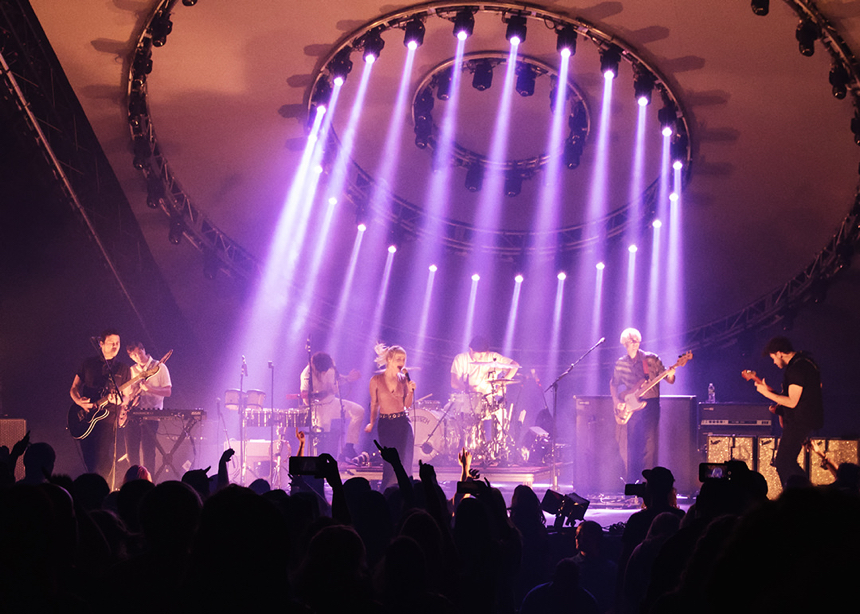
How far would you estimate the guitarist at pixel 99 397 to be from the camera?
8.59m

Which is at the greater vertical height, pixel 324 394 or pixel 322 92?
pixel 322 92

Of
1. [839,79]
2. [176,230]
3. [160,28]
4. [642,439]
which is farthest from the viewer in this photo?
[176,230]

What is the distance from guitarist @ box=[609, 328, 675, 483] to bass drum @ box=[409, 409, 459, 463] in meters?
3.31

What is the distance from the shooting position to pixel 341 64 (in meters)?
11.1

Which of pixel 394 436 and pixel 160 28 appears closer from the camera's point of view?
pixel 394 436

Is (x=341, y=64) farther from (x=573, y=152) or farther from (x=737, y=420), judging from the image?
(x=737, y=420)

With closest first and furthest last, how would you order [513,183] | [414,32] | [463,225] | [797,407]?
[797,407], [414,32], [513,183], [463,225]

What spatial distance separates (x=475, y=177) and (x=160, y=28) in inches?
255

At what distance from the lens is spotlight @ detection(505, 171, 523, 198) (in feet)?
47.4

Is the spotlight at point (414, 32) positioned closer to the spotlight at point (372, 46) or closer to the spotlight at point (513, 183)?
the spotlight at point (372, 46)

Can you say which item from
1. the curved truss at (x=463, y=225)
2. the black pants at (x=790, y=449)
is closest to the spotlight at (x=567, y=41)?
the curved truss at (x=463, y=225)

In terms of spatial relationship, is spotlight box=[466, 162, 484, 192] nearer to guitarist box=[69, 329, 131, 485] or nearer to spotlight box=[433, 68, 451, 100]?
spotlight box=[433, 68, 451, 100]

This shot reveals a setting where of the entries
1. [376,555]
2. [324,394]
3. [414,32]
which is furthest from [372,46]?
[376,555]

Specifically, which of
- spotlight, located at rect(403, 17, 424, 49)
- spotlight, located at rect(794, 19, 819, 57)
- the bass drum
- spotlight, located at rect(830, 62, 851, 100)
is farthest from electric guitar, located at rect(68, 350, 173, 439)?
spotlight, located at rect(830, 62, 851, 100)
